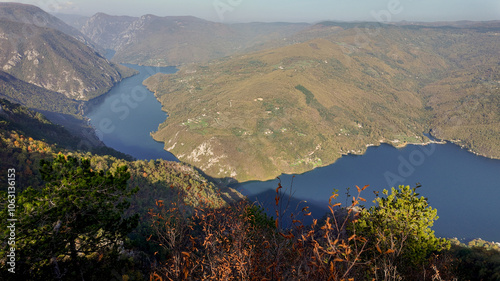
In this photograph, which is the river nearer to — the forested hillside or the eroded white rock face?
the eroded white rock face

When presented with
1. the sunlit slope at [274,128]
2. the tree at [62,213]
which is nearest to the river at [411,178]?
the sunlit slope at [274,128]

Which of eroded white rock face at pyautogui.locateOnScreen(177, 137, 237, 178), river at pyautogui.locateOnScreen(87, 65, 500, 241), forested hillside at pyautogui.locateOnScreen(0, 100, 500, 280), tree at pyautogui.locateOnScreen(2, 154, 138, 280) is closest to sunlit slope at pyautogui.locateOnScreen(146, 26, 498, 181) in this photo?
eroded white rock face at pyautogui.locateOnScreen(177, 137, 237, 178)

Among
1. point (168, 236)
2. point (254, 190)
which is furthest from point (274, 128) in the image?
point (168, 236)

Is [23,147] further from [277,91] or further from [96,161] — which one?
[277,91]

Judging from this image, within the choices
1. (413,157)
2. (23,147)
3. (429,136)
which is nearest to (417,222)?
(23,147)

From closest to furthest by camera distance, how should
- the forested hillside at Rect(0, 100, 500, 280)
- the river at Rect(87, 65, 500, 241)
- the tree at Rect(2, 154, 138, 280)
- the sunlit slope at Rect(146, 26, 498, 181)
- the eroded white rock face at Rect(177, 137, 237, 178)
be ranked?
the forested hillside at Rect(0, 100, 500, 280) < the tree at Rect(2, 154, 138, 280) < the river at Rect(87, 65, 500, 241) < the eroded white rock face at Rect(177, 137, 237, 178) < the sunlit slope at Rect(146, 26, 498, 181)
